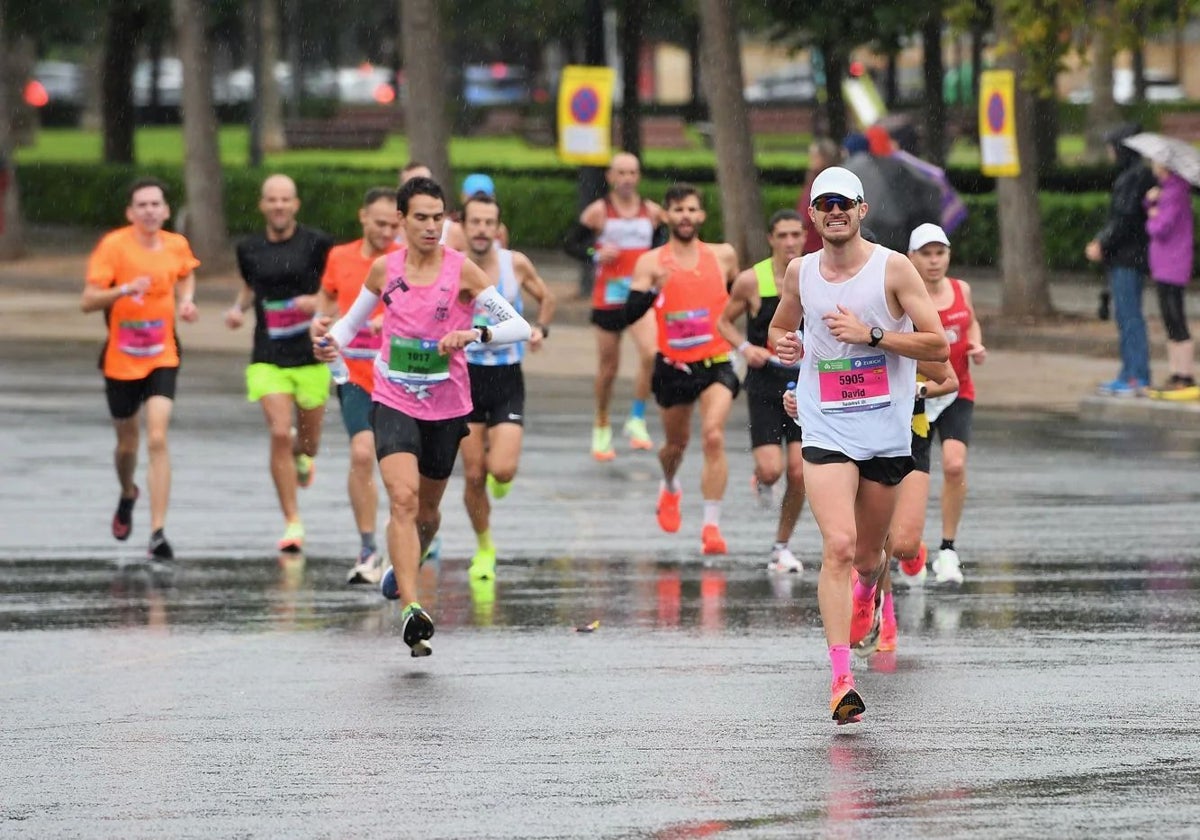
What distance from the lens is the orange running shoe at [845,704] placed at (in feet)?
27.0

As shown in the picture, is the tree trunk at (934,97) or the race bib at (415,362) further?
the tree trunk at (934,97)

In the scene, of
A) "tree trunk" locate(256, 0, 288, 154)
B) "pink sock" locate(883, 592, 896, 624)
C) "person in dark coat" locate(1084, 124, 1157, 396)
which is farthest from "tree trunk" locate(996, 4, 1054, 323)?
"tree trunk" locate(256, 0, 288, 154)

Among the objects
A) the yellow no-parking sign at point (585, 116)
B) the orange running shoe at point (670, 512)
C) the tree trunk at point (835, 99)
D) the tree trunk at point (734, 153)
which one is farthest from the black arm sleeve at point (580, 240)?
the tree trunk at point (835, 99)

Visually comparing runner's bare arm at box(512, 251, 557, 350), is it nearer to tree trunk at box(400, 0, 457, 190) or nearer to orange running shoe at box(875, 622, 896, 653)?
orange running shoe at box(875, 622, 896, 653)

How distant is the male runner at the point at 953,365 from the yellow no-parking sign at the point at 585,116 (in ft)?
51.3

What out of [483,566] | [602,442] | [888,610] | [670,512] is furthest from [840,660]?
[602,442]

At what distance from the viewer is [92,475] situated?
1591 cm

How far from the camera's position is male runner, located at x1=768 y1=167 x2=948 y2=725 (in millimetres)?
8586

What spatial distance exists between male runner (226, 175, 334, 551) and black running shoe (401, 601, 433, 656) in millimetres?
3453

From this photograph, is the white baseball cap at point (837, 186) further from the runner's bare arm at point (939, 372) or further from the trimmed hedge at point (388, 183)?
the trimmed hedge at point (388, 183)

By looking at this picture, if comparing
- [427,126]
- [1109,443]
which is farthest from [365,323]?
[427,126]

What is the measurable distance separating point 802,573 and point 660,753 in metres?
4.39

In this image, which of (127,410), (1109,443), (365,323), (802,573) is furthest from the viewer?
(1109,443)

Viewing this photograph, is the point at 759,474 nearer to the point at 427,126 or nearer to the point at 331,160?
the point at 427,126
